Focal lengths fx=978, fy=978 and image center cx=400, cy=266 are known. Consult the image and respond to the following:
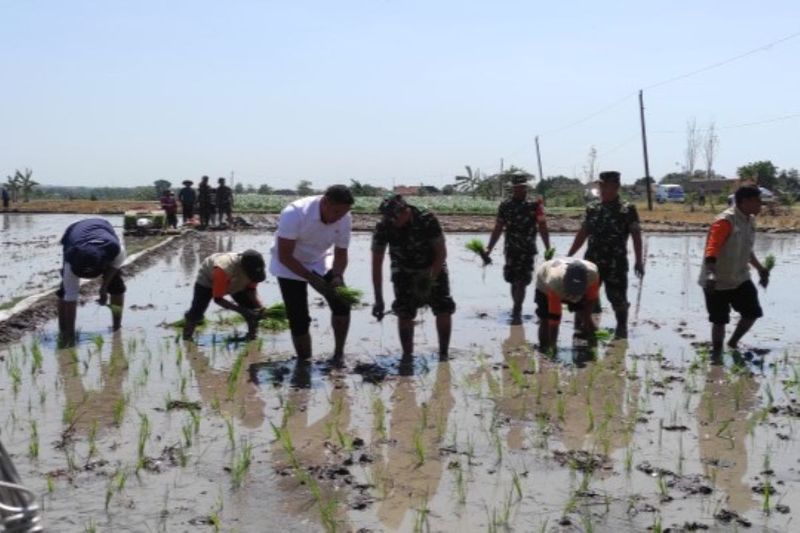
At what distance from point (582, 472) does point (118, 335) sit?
5.24 metres

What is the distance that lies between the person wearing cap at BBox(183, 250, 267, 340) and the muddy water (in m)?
2.82

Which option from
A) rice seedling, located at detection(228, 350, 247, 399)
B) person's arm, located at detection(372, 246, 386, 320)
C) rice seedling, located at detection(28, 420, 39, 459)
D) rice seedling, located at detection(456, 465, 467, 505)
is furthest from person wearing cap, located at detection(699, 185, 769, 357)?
rice seedling, located at detection(28, 420, 39, 459)

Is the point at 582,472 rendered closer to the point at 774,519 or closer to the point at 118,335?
the point at 774,519

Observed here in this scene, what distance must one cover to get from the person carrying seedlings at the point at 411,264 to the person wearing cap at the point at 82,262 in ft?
7.71

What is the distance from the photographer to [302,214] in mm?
7078

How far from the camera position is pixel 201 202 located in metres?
24.7

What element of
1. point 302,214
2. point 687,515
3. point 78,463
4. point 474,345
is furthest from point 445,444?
point 474,345

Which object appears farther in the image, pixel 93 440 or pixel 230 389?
pixel 230 389

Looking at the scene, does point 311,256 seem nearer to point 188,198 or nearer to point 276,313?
point 276,313

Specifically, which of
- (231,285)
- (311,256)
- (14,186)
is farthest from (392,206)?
(14,186)

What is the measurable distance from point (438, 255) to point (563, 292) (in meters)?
1.01

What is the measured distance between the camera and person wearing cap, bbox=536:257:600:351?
7520 millimetres

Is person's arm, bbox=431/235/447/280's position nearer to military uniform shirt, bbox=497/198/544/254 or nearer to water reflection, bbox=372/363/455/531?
water reflection, bbox=372/363/455/531

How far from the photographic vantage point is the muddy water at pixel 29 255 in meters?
12.3
